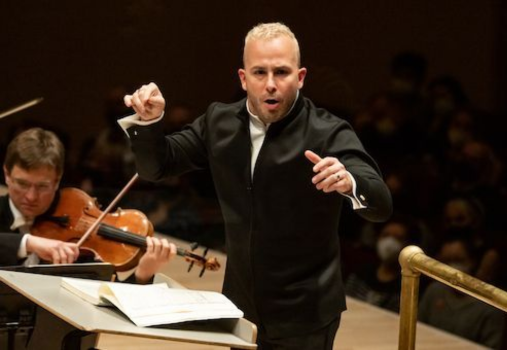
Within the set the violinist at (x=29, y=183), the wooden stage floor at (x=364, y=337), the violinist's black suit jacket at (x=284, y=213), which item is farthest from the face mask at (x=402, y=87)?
the violinist's black suit jacket at (x=284, y=213)

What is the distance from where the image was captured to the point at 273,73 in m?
2.17

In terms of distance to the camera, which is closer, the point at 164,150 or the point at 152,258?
the point at 164,150

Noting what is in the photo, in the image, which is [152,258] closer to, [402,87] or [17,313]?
[17,313]

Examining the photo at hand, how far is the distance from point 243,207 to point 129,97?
34cm

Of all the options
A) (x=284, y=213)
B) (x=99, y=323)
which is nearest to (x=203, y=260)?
(x=284, y=213)

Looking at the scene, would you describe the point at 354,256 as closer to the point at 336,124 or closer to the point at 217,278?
the point at 217,278

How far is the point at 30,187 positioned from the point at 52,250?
32cm

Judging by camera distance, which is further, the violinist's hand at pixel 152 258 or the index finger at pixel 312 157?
the violinist's hand at pixel 152 258

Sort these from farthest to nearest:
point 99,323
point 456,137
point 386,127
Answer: point 386,127 < point 456,137 < point 99,323

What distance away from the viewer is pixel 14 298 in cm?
241

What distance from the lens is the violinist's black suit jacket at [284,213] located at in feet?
7.21

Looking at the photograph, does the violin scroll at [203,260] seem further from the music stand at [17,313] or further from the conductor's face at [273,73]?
the conductor's face at [273,73]

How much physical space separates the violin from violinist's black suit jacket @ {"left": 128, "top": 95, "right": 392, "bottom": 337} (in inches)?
42.8

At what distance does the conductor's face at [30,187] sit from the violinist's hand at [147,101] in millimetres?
945
